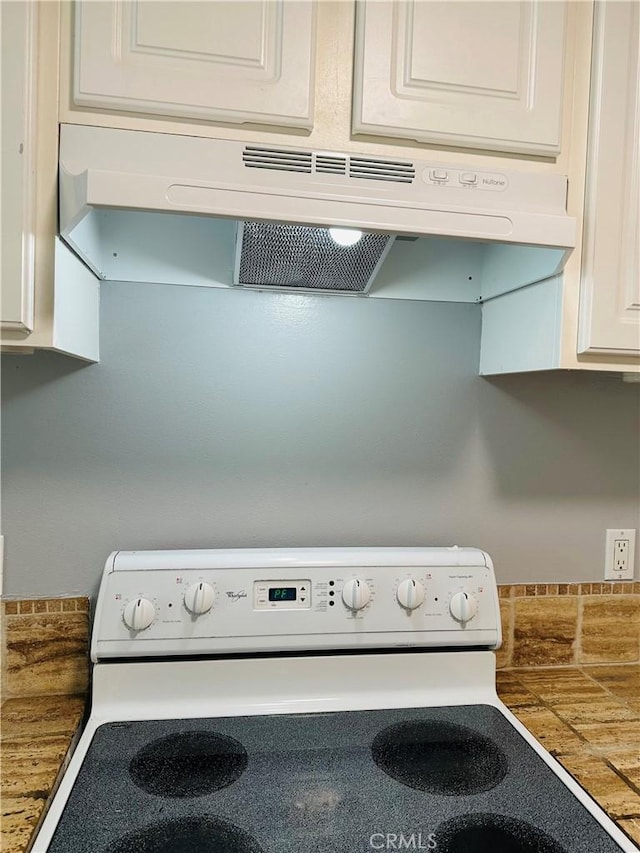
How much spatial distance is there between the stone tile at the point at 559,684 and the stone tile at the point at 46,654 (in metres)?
0.82

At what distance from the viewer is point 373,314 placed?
3.92 ft

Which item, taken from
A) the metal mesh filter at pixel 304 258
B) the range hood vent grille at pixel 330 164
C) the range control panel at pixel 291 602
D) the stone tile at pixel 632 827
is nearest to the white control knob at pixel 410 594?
the range control panel at pixel 291 602

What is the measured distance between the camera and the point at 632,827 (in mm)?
757

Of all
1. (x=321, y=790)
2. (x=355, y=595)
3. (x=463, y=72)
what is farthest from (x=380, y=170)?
(x=321, y=790)

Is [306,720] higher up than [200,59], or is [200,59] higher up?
[200,59]

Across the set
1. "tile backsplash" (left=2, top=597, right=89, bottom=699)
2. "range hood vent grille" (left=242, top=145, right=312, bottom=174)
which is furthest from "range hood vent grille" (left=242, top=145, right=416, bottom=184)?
"tile backsplash" (left=2, top=597, right=89, bottom=699)

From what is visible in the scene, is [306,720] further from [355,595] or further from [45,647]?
[45,647]

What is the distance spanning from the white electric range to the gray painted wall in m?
0.11

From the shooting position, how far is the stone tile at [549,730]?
3.10ft

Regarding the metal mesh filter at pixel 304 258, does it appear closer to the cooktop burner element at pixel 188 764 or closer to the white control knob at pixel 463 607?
the white control knob at pixel 463 607

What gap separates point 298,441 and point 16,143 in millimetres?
647

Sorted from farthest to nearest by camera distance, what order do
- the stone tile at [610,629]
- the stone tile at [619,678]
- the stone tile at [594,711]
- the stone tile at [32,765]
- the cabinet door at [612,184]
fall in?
the stone tile at [610,629], the stone tile at [619,678], the stone tile at [594,711], the cabinet door at [612,184], the stone tile at [32,765]

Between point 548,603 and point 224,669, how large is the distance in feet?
2.19

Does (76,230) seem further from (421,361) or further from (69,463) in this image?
(421,361)
